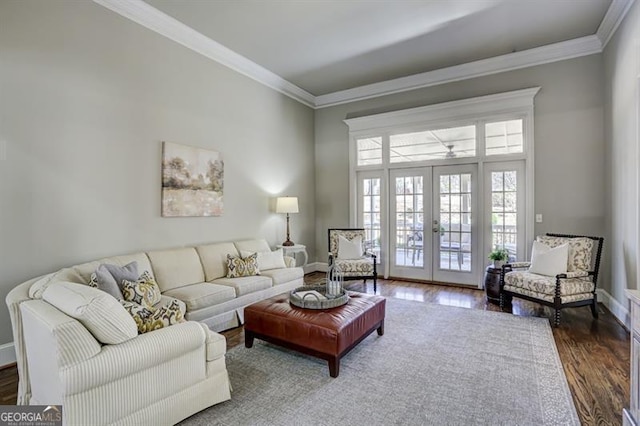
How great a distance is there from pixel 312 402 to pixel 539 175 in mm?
4660

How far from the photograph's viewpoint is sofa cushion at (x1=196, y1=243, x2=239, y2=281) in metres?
4.10

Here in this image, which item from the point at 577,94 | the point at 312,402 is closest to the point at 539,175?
the point at 577,94

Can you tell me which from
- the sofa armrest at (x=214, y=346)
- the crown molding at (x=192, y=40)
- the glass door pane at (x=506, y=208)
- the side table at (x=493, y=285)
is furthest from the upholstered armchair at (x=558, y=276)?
the crown molding at (x=192, y=40)

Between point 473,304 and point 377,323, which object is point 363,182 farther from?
point 377,323

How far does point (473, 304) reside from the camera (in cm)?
450

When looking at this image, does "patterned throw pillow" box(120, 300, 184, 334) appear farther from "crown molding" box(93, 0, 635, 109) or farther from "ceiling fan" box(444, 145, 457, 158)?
"ceiling fan" box(444, 145, 457, 158)

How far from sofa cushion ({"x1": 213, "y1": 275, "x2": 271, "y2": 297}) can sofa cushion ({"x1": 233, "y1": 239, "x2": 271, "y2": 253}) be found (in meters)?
0.70

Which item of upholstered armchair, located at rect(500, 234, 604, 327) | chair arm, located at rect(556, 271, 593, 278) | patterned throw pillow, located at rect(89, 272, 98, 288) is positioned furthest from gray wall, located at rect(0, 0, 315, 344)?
chair arm, located at rect(556, 271, 593, 278)

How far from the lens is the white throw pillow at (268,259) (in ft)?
14.9

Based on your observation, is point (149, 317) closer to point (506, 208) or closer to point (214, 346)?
point (214, 346)

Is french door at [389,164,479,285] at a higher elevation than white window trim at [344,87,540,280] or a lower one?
lower

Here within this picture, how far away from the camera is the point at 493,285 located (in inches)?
178

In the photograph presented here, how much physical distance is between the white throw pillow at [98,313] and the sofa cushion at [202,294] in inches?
53.6

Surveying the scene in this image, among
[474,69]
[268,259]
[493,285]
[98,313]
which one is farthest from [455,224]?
[98,313]
